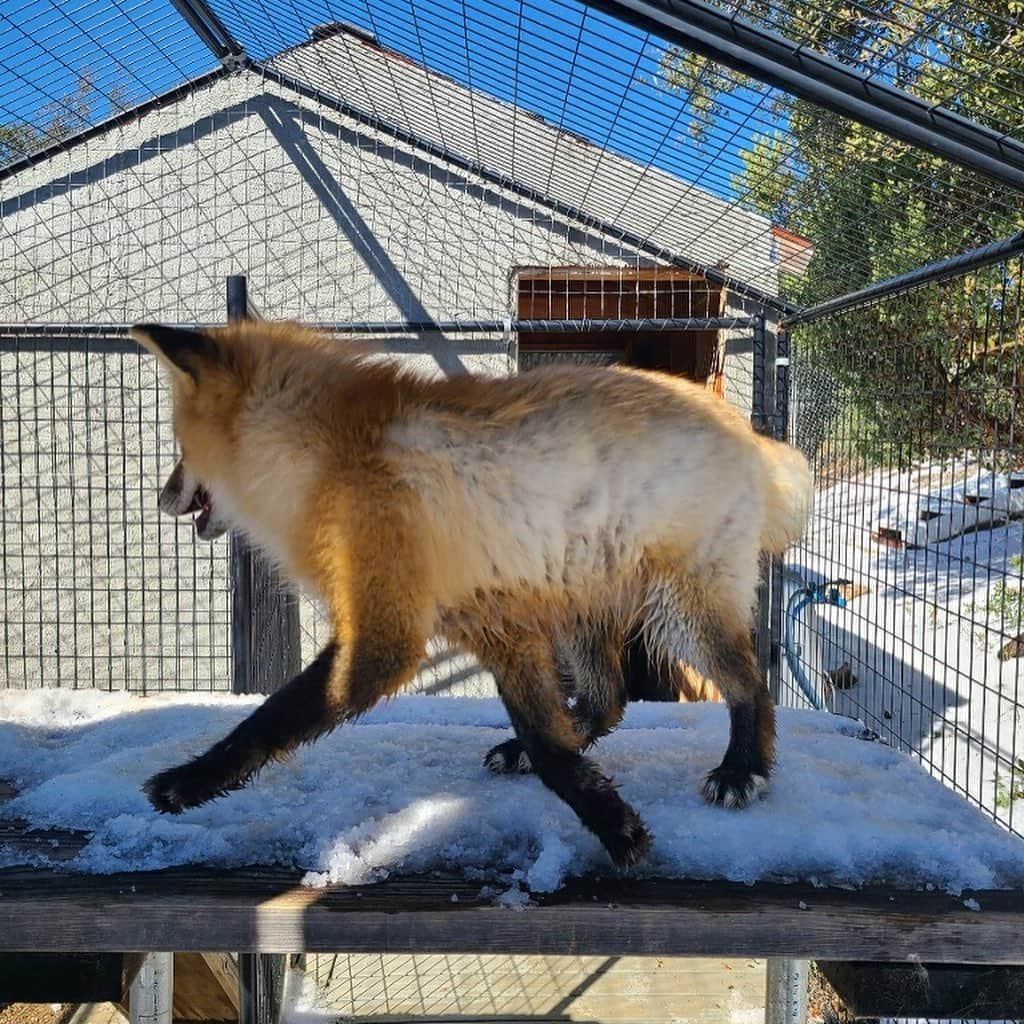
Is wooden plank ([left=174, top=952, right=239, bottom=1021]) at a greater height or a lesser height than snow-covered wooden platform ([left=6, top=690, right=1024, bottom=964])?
lesser

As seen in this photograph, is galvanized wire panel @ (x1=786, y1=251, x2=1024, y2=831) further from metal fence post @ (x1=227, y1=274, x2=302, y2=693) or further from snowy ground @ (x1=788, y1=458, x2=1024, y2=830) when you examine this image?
metal fence post @ (x1=227, y1=274, x2=302, y2=693)

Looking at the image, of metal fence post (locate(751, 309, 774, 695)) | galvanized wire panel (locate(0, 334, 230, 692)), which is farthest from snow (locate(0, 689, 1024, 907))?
galvanized wire panel (locate(0, 334, 230, 692))

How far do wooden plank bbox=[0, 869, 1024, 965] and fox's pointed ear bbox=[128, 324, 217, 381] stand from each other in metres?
1.19

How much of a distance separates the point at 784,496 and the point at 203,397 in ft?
5.19

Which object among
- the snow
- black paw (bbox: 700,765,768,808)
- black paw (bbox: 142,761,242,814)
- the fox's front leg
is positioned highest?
the fox's front leg

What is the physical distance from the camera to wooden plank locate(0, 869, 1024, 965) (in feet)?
5.83

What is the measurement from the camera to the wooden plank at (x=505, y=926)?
5.83ft

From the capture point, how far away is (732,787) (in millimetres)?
2262

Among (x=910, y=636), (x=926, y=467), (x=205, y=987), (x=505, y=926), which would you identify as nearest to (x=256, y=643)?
(x=205, y=987)

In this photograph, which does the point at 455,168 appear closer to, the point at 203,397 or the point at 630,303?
the point at 630,303

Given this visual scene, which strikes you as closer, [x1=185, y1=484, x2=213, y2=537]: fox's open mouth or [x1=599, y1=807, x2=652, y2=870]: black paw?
[x1=599, y1=807, x2=652, y2=870]: black paw

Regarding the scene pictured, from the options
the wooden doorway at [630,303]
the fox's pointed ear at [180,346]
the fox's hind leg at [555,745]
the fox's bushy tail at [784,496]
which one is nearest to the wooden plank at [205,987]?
the fox's hind leg at [555,745]

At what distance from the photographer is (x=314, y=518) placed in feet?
6.64

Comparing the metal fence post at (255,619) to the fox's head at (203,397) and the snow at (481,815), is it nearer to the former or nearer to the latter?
the snow at (481,815)
